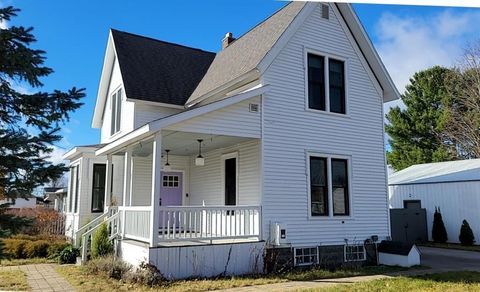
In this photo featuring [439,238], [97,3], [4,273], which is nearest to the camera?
[97,3]

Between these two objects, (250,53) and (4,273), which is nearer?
(4,273)

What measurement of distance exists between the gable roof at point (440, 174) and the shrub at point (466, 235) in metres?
2.24

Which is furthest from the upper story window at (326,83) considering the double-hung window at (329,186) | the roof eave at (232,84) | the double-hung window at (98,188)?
the double-hung window at (98,188)

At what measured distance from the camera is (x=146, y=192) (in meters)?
14.7

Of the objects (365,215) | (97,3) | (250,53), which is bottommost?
(365,215)

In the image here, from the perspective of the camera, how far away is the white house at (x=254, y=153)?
33.7 feet

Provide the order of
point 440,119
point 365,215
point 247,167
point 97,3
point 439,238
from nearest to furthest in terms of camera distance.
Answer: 1. point 97,3
2. point 247,167
3. point 365,215
4. point 439,238
5. point 440,119

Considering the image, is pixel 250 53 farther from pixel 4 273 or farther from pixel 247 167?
pixel 4 273

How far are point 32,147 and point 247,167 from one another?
6569mm

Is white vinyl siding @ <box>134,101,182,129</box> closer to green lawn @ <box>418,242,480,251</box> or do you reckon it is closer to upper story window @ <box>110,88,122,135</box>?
upper story window @ <box>110,88,122,135</box>

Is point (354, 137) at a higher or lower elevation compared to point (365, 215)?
higher

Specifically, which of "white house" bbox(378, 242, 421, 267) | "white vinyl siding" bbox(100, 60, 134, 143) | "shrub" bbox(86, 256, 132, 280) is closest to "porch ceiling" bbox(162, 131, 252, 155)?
"white vinyl siding" bbox(100, 60, 134, 143)

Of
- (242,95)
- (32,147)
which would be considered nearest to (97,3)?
(32,147)

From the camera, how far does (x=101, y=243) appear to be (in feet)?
38.5
